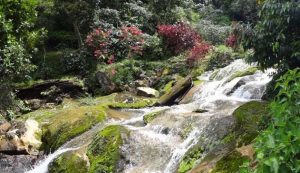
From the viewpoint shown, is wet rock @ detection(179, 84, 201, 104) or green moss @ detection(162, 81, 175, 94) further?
green moss @ detection(162, 81, 175, 94)

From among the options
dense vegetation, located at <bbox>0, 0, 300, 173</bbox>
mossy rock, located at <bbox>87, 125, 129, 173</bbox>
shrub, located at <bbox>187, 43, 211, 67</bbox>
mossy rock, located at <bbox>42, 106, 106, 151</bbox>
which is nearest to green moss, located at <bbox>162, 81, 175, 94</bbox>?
dense vegetation, located at <bbox>0, 0, 300, 173</bbox>

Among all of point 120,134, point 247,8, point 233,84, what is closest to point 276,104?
point 120,134

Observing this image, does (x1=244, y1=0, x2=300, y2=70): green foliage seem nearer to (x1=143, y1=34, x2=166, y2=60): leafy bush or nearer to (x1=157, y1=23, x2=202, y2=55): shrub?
(x1=157, y1=23, x2=202, y2=55): shrub

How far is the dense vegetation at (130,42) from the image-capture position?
29.1 ft

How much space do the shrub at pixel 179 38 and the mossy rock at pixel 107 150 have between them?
36.9 ft

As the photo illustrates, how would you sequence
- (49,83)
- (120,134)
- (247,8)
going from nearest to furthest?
(120,134) → (49,83) → (247,8)

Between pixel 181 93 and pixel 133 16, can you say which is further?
pixel 133 16

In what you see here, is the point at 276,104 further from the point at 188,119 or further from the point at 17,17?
the point at 17,17

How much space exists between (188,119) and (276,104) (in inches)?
290

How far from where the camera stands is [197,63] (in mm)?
19156

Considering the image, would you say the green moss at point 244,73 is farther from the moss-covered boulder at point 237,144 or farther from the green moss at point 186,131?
the moss-covered boulder at point 237,144

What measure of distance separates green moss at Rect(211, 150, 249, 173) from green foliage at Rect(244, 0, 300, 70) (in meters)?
2.28

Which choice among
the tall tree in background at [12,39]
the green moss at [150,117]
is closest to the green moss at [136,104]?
the green moss at [150,117]

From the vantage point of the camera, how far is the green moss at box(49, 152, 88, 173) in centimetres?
967
